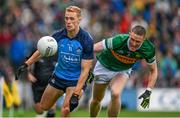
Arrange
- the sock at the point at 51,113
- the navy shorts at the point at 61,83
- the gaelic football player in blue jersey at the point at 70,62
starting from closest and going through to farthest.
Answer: the gaelic football player in blue jersey at the point at 70,62
the navy shorts at the point at 61,83
the sock at the point at 51,113

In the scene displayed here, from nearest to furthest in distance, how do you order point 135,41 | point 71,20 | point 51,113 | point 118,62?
point 71,20
point 135,41
point 118,62
point 51,113

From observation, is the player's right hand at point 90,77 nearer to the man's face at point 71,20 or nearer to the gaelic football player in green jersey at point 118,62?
the gaelic football player in green jersey at point 118,62

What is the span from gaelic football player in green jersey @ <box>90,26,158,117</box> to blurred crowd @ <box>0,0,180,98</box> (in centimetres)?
834

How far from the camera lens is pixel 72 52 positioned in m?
13.7

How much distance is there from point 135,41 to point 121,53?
1.96ft

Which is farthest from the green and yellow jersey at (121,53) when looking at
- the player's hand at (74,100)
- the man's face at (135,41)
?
the player's hand at (74,100)

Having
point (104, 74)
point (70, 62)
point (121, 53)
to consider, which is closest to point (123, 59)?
point (121, 53)

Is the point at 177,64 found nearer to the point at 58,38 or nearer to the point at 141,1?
the point at 141,1

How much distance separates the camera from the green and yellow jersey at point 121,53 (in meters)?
14.6

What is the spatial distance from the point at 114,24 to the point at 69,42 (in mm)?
12088

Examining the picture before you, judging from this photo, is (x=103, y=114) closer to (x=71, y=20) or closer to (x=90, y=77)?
(x=90, y=77)

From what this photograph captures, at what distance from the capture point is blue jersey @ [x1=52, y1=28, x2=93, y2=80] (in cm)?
1362

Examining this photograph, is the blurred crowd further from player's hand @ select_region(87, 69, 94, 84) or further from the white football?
the white football

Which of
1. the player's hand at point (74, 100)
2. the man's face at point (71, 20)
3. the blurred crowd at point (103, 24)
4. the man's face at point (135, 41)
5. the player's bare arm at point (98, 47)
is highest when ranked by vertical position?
the man's face at point (71, 20)
